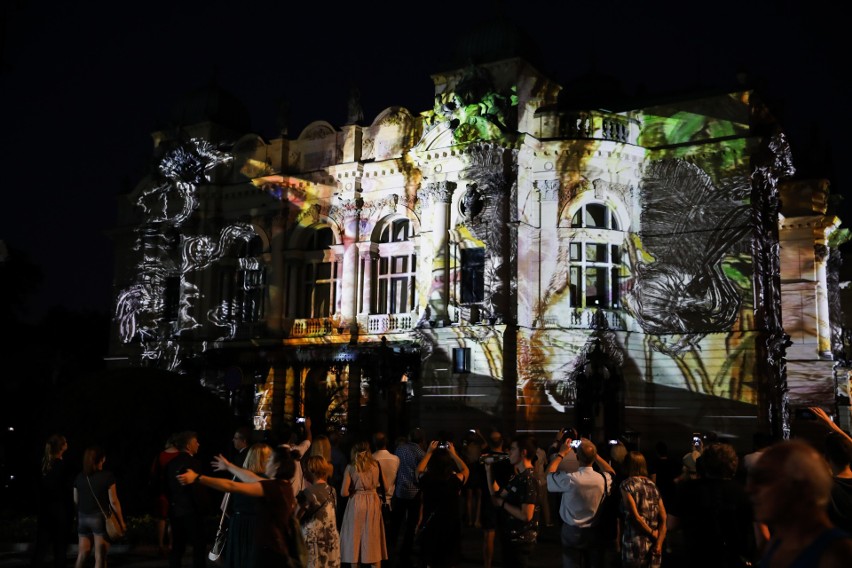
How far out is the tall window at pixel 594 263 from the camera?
30.7 meters

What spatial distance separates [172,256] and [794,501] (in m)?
37.0

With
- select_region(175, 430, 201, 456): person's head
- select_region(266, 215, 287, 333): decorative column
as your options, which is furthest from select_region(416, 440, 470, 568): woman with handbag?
select_region(266, 215, 287, 333): decorative column

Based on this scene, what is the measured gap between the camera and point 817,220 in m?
38.8

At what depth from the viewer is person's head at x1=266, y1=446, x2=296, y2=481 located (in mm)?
7941

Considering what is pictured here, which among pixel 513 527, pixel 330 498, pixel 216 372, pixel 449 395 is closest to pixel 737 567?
pixel 513 527

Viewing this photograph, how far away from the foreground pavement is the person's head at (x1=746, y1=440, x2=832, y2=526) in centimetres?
1004

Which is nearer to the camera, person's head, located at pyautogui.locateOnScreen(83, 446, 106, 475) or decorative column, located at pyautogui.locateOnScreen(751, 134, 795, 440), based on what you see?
person's head, located at pyautogui.locateOnScreen(83, 446, 106, 475)

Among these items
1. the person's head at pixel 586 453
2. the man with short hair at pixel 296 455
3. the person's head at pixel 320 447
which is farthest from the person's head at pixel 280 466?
the person's head at pixel 586 453

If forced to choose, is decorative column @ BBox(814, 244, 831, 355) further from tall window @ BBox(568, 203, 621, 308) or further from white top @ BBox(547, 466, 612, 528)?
white top @ BBox(547, 466, 612, 528)

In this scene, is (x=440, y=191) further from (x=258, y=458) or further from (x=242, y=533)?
(x=242, y=533)

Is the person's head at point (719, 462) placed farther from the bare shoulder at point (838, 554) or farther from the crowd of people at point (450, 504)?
the bare shoulder at point (838, 554)

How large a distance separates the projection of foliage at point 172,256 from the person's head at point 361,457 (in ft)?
84.9

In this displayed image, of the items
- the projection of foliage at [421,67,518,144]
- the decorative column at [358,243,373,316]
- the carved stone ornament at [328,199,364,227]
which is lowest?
the decorative column at [358,243,373,316]

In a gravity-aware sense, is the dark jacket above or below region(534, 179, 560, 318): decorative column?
below
